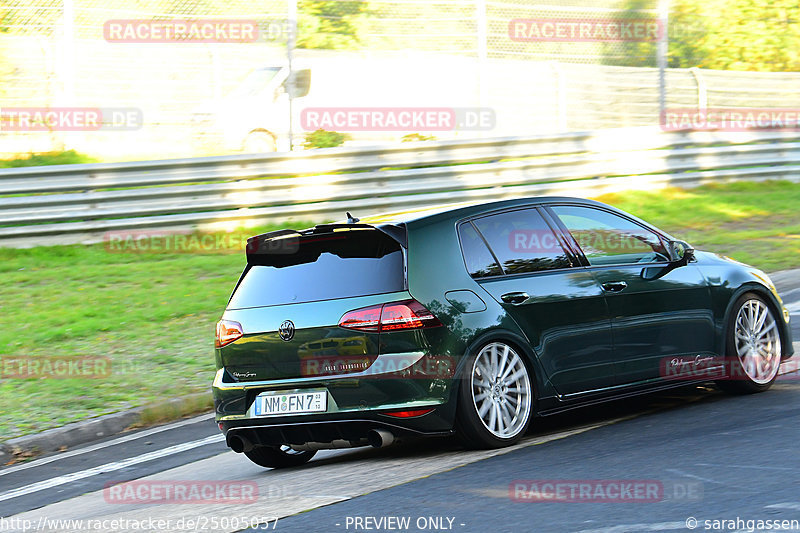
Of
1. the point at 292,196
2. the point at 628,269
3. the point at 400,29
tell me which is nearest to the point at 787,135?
the point at 400,29

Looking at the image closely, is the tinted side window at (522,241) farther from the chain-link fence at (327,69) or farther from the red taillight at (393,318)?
the chain-link fence at (327,69)

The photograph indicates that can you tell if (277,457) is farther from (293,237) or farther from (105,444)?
(105,444)

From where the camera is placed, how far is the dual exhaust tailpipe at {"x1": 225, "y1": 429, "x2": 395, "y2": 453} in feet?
20.2

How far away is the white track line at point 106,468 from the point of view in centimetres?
706

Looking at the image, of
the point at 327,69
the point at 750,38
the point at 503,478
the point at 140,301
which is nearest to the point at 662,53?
the point at 327,69

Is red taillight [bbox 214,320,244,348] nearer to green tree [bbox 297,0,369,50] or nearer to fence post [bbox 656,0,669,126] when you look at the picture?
green tree [bbox 297,0,369,50]

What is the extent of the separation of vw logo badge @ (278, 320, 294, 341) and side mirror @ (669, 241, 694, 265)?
2.56 m

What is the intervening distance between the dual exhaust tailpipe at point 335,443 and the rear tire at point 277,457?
18 cm

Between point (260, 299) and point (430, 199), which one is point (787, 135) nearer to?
point (430, 199)

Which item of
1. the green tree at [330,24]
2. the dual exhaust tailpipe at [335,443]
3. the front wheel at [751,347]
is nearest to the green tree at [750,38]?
the green tree at [330,24]

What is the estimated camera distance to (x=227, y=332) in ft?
21.9

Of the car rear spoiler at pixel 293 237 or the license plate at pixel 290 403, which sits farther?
the car rear spoiler at pixel 293 237

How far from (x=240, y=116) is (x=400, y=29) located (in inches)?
119

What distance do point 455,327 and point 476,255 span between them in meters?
0.56
